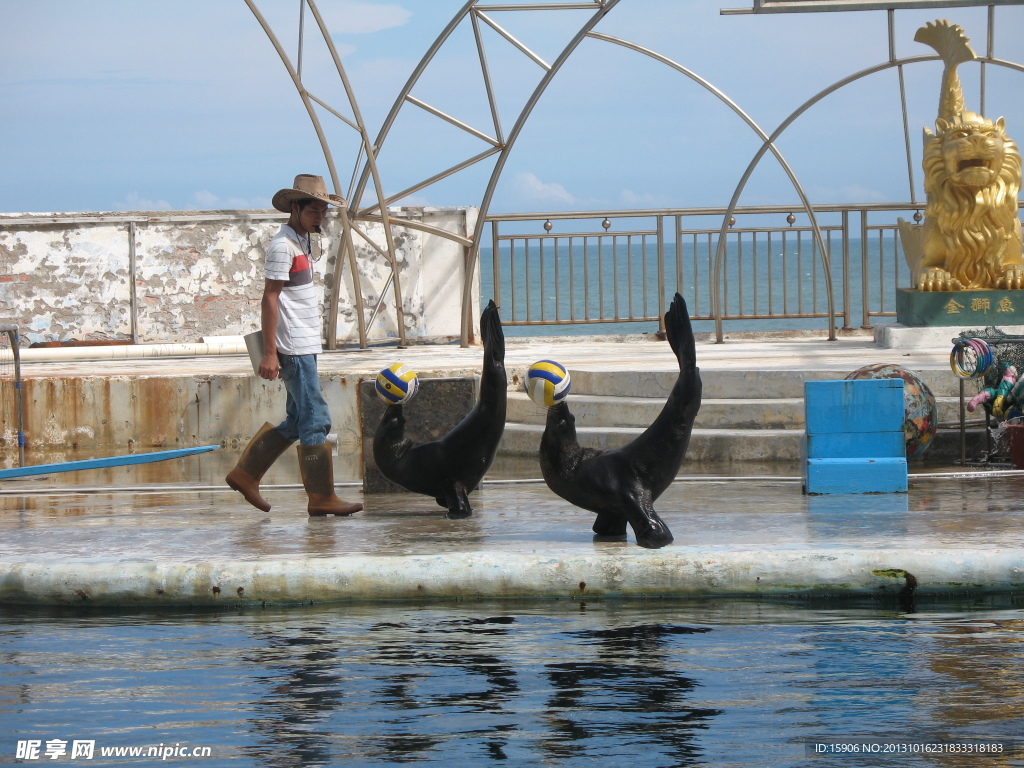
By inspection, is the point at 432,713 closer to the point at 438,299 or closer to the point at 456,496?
the point at 456,496

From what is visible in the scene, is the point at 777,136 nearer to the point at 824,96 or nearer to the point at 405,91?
the point at 824,96

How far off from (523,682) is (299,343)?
3.07 meters

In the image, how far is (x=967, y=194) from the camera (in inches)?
582

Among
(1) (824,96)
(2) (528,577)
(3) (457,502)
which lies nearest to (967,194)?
(1) (824,96)

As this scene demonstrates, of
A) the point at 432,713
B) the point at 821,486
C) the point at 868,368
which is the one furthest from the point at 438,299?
the point at 432,713

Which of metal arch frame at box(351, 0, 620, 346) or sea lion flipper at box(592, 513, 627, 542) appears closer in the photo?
sea lion flipper at box(592, 513, 627, 542)

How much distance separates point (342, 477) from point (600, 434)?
220 cm

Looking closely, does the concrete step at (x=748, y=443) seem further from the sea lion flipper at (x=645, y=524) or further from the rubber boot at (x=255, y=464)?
the sea lion flipper at (x=645, y=524)

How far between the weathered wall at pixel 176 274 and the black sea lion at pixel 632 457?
11544 millimetres

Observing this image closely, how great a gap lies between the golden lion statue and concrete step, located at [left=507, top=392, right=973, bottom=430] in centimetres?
419

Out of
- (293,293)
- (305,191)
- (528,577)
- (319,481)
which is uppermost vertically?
(305,191)

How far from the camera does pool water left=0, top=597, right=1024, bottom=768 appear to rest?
4.16 meters

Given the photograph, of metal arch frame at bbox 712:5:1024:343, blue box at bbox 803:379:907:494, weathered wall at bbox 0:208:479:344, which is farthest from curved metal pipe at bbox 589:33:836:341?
blue box at bbox 803:379:907:494

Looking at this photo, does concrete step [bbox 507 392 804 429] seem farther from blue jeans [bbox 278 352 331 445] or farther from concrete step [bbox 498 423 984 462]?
blue jeans [bbox 278 352 331 445]
